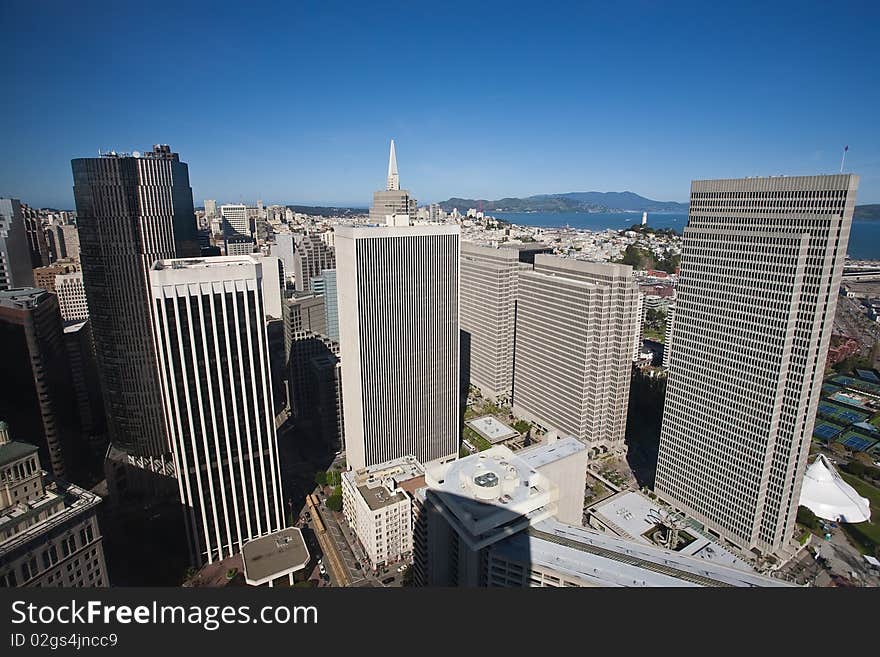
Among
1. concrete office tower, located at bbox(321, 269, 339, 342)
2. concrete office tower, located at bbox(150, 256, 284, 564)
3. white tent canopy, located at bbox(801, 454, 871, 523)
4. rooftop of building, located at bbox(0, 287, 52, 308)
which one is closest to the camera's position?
concrete office tower, located at bbox(150, 256, 284, 564)

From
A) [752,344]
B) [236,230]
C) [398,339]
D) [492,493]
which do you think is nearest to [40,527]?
[492,493]

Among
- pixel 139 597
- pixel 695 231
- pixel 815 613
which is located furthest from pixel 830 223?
pixel 139 597

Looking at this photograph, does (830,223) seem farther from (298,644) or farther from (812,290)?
(298,644)

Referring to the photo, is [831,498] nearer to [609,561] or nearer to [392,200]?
[609,561]

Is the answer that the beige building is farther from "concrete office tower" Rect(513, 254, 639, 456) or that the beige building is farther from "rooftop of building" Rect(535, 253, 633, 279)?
"rooftop of building" Rect(535, 253, 633, 279)

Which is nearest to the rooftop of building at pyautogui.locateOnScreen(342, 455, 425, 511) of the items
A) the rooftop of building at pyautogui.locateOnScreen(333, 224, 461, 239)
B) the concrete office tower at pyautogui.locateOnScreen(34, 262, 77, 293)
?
the rooftop of building at pyautogui.locateOnScreen(333, 224, 461, 239)
